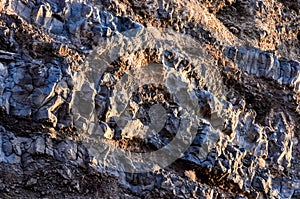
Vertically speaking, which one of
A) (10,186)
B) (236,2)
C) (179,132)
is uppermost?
(236,2)

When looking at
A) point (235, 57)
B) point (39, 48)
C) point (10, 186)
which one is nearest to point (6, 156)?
point (10, 186)

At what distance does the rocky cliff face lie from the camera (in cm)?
905

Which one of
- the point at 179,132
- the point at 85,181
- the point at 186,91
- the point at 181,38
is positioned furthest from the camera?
the point at 181,38

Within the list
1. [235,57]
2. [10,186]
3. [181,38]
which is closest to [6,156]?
[10,186]

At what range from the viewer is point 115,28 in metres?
10.9

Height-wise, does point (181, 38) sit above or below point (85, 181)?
above

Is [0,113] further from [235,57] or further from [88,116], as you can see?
[235,57]

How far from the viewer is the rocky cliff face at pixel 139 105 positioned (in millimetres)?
9047

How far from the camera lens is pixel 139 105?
413 inches

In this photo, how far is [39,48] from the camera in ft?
32.3

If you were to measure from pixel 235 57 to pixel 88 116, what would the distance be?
4950mm

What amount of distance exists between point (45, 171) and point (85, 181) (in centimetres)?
66

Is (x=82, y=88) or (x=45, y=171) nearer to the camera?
(x=45, y=171)

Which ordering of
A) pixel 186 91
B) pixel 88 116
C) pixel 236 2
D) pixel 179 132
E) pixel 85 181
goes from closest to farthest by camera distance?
pixel 85 181 → pixel 88 116 → pixel 179 132 → pixel 186 91 → pixel 236 2
